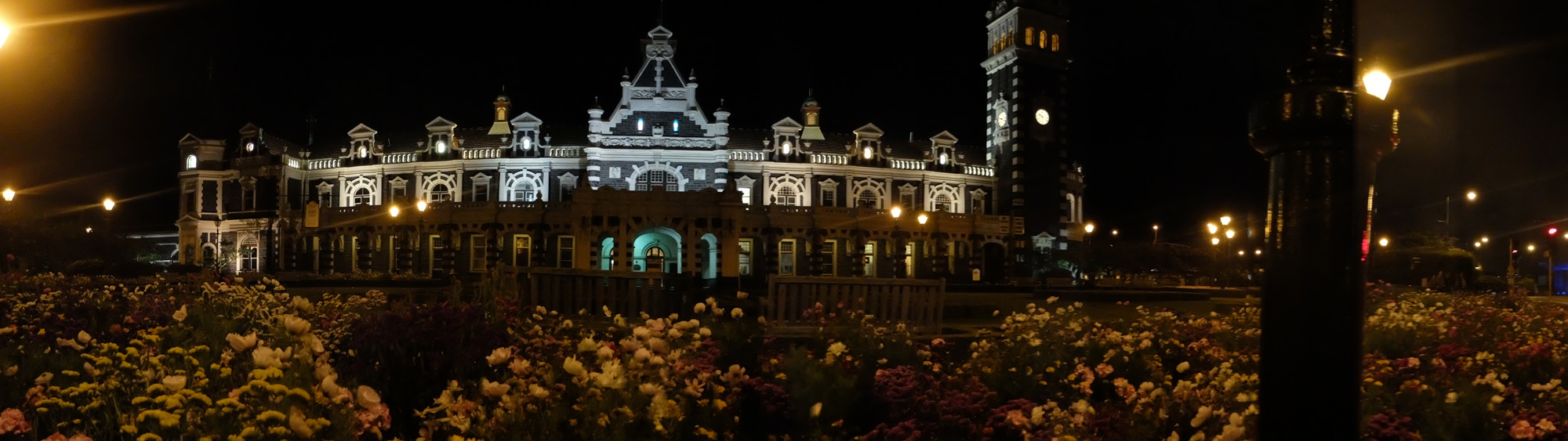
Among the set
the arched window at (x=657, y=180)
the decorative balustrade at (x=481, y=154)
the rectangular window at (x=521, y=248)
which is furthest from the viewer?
the decorative balustrade at (x=481, y=154)

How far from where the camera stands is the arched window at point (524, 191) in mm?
51594

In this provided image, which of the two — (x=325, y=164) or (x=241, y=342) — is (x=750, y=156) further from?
(x=241, y=342)

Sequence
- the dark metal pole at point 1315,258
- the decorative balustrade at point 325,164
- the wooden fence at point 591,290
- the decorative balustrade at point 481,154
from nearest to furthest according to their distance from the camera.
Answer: the dark metal pole at point 1315,258, the wooden fence at point 591,290, the decorative balustrade at point 481,154, the decorative balustrade at point 325,164

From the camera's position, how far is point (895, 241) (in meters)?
46.4

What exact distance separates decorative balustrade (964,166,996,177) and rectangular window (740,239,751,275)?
48.5ft

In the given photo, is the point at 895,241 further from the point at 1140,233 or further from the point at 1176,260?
the point at 1140,233

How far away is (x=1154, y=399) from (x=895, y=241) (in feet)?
130

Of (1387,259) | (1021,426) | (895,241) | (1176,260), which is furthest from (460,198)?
(1021,426)

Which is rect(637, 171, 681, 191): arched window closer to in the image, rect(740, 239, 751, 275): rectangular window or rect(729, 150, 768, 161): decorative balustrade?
rect(729, 150, 768, 161): decorative balustrade

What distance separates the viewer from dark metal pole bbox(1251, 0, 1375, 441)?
3396 mm

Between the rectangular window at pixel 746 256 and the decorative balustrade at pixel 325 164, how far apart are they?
24.0 meters

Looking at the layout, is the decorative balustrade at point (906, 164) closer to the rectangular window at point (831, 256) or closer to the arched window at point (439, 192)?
the rectangular window at point (831, 256)

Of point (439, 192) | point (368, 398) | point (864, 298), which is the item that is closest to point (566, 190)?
point (439, 192)

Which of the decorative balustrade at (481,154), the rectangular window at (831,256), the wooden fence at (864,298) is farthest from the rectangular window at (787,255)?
the wooden fence at (864,298)
